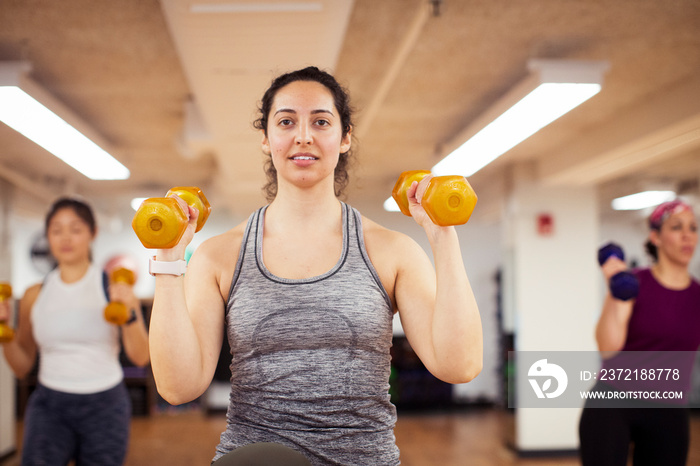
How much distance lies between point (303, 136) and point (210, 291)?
14.8 inches

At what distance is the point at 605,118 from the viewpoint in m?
4.60

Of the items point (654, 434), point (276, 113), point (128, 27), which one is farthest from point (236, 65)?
point (654, 434)

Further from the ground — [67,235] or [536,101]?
[536,101]

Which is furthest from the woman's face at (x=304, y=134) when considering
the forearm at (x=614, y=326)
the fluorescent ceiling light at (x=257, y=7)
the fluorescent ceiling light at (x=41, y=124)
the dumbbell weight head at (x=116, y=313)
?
the fluorescent ceiling light at (x=41, y=124)

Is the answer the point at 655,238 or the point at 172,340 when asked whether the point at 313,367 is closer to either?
the point at 172,340

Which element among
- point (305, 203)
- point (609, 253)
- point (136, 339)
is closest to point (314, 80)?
point (305, 203)

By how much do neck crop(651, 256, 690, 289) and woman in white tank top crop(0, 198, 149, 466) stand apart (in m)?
2.35

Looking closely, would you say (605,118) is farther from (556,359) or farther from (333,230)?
(333,230)

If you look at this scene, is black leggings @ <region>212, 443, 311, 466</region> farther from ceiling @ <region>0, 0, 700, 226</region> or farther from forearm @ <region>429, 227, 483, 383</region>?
ceiling @ <region>0, 0, 700, 226</region>

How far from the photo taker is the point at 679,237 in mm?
2504

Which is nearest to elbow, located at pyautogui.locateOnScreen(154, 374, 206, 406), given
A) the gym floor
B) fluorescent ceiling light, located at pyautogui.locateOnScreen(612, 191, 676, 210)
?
the gym floor

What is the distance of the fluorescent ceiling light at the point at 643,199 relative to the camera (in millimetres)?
7133

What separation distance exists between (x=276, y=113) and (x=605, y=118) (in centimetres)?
410

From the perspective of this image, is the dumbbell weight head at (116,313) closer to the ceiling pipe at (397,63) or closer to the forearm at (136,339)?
the forearm at (136,339)
